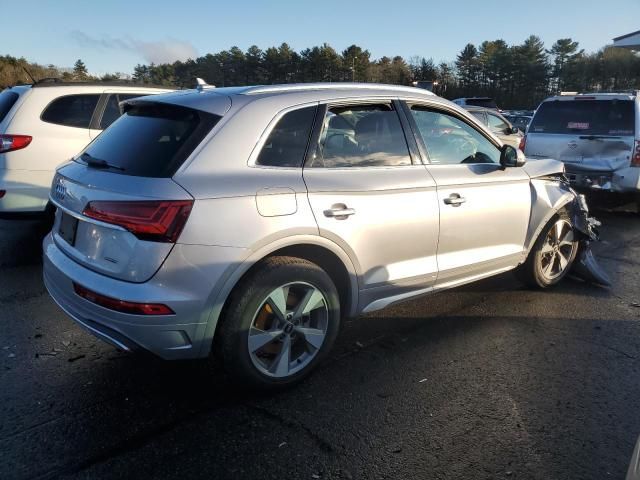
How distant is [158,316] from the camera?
2.62 metres

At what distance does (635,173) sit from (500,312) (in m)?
4.94

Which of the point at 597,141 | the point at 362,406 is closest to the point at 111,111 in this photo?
the point at 362,406

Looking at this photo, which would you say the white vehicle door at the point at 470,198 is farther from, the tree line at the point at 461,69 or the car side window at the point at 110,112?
the tree line at the point at 461,69

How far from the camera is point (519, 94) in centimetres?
6350

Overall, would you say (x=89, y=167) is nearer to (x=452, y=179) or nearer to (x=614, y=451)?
(x=452, y=179)

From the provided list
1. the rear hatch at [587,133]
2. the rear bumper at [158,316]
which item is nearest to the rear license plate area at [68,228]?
the rear bumper at [158,316]

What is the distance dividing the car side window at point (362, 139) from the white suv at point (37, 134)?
3.93 meters

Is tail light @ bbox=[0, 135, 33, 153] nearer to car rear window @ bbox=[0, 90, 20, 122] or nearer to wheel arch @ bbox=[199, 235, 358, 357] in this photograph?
car rear window @ bbox=[0, 90, 20, 122]

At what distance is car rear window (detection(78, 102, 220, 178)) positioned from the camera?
2811 mm

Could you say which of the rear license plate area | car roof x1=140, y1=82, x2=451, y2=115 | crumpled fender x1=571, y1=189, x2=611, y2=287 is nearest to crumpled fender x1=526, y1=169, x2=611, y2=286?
crumpled fender x1=571, y1=189, x2=611, y2=287

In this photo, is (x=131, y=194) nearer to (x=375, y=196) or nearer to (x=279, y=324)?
(x=279, y=324)

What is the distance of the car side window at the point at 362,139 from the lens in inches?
130

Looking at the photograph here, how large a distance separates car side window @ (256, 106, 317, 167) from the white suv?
387 cm

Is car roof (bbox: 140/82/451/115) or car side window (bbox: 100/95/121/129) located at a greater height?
car roof (bbox: 140/82/451/115)
